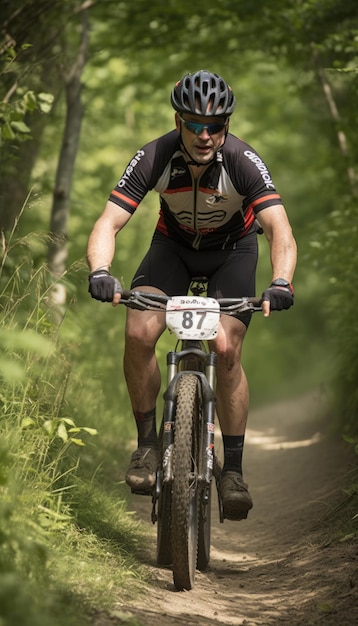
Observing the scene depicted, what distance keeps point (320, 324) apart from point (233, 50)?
1373cm

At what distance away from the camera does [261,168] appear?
14.7ft

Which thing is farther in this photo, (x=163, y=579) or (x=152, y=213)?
(x=152, y=213)

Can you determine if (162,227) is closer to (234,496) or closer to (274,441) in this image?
(234,496)

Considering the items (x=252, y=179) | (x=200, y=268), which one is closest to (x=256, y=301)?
(x=252, y=179)

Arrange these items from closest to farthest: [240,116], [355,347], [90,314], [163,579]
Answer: [163,579] → [355,347] → [90,314] → [240,116]

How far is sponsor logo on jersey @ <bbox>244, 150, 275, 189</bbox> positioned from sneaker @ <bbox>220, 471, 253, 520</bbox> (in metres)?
1.50

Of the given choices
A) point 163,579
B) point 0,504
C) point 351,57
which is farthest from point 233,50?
point 0,504

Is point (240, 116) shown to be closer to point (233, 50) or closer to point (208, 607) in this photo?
point (233, 50)

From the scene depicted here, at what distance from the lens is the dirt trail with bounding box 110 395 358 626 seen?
3.79 meters

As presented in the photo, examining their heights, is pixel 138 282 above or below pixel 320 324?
above

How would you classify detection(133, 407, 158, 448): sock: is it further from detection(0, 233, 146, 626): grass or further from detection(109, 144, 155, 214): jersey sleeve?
detection(109, 144, 155, 214): jersey sleeve

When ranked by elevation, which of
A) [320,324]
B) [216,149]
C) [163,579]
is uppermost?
[216,149]

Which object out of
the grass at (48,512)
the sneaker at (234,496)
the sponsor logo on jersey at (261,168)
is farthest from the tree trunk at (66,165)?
the sneaker at (234,496)

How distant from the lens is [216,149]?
4.45 m
